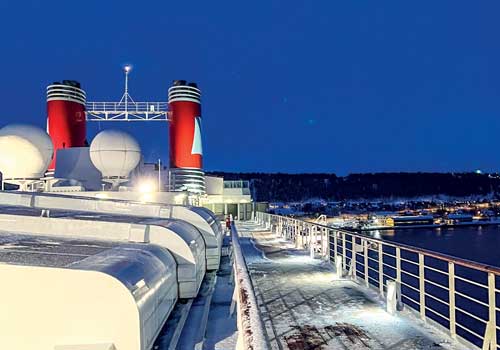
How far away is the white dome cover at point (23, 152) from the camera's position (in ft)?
52.3

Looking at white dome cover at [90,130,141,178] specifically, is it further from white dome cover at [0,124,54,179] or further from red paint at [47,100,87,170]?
red paint at [47,100,87,170]

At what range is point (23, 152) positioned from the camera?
52.9ft

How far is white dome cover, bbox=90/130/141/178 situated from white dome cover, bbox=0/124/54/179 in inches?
78.6

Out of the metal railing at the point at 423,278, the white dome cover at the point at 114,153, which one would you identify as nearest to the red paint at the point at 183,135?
the metal railing at the point at 423,278

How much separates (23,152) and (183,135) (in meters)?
14.0

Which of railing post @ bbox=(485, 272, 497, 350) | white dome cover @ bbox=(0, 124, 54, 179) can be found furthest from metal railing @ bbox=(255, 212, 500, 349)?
white dome cover @ bbox=(0, 124, 54, 179)

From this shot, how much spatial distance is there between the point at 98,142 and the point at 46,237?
11653 millimetres

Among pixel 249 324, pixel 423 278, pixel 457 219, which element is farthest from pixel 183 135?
pixel 457 219

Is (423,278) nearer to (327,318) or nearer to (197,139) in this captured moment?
(327,318)

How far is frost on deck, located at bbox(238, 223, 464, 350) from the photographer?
397 cm

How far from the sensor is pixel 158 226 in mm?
7902

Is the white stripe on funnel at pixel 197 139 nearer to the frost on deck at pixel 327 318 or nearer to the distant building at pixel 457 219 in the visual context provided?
the frost on deck at pixel 327 318

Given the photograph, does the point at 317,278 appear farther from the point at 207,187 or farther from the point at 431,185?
the point at 431,185

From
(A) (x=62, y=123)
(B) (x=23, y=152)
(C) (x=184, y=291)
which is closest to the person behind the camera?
(C) (x=184, y=291)
